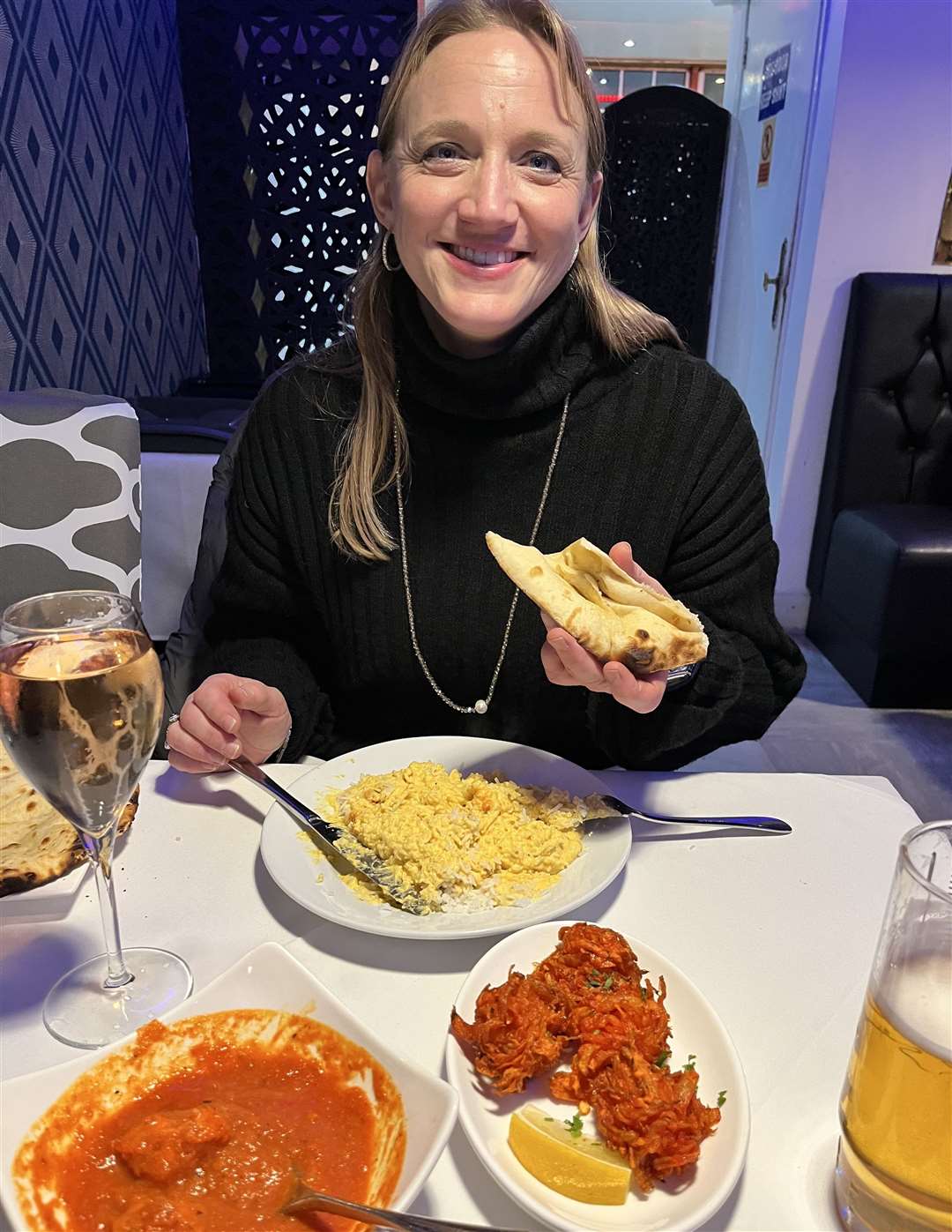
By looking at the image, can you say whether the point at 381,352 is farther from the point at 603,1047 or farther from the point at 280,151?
the point at 280,151

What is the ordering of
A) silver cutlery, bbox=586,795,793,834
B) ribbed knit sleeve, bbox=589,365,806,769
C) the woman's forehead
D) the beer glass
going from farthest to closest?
ribbed knit sleeve, bbox=589,365,806,769, the woman's forehead, silver cutlery, bbox=586,795,793,834, the beer glass

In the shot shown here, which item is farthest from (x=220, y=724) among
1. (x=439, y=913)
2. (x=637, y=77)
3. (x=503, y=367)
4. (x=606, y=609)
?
(x=637, y=77)

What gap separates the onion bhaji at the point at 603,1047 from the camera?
2.04 feet

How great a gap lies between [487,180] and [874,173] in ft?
10.1

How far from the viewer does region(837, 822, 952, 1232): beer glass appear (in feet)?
1.73

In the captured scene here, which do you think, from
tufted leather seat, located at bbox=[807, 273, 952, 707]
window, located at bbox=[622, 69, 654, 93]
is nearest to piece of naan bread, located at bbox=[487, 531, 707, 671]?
tufted leather seat, located at bbox=[807, 273, 952, 707]

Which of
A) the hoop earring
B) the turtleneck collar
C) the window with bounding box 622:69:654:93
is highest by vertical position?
the window with bounding box 622:69:654:93

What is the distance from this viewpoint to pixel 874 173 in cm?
361

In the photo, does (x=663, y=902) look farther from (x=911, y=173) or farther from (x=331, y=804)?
(x=911, y=173)

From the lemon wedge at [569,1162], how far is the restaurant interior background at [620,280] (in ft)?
5.92

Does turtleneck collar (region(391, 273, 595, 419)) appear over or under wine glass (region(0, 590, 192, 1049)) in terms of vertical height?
over

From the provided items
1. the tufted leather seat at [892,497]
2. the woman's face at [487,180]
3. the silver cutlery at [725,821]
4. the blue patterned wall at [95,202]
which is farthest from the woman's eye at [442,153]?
the tufted leather seat at [892,497]

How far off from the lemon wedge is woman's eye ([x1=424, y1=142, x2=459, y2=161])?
118 cm

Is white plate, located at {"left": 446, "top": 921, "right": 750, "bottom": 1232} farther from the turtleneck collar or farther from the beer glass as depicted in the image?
the turtleneck collar
